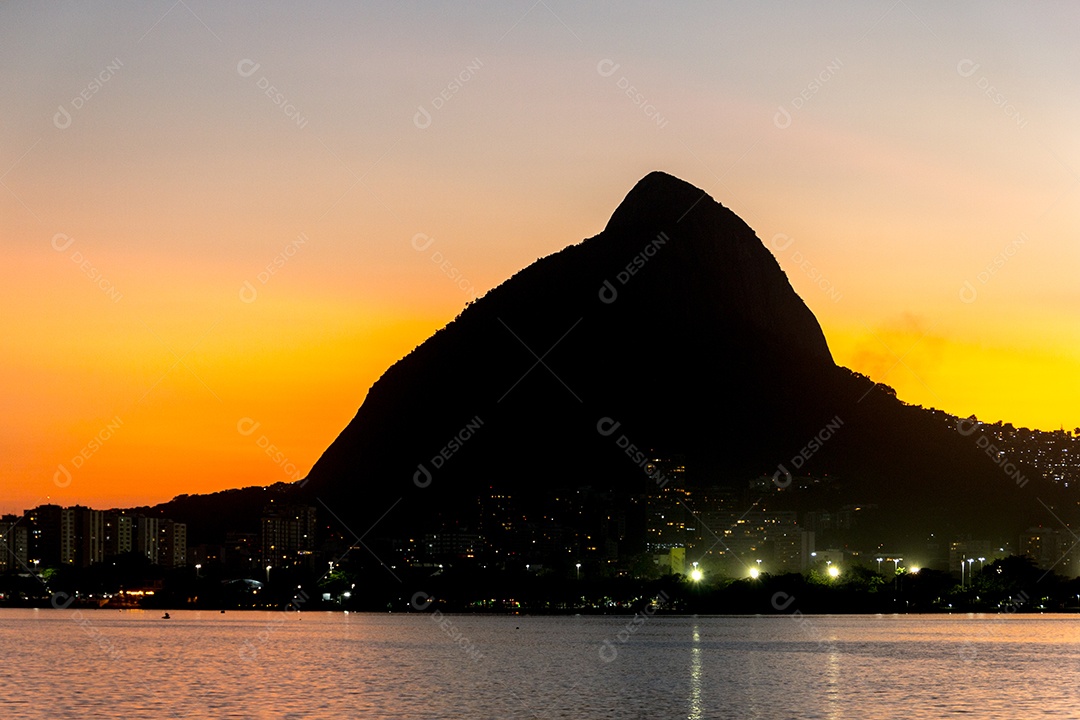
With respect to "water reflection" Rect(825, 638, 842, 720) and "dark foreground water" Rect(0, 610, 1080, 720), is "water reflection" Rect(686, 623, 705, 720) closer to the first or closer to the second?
"dark foreground water" Rect(0, 610, 1080, 720)

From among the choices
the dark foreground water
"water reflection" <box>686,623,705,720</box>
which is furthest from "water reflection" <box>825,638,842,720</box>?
"water reflection" <box>686,623,705,720</box>

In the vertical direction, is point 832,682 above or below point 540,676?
below

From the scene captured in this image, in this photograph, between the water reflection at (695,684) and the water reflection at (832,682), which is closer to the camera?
the water reflection at (695,684)

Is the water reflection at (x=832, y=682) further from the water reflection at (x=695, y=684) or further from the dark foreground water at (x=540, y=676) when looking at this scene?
the water reflection at (x=695, y=684)

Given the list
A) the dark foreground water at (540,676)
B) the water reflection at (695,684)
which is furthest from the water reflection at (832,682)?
the water reflection at (695,684)

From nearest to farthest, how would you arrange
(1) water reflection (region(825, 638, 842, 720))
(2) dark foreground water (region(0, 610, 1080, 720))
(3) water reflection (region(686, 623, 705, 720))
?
(3) water reflection (region(686, 623, 705, 720)), (2) dark foreground water (region(0, 610, 1080, 720)), (1) water reflection (region(825, 638, 842, 720))

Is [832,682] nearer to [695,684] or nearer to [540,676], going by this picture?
[695,684]

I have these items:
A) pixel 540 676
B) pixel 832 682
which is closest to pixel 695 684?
pixel 832 682
